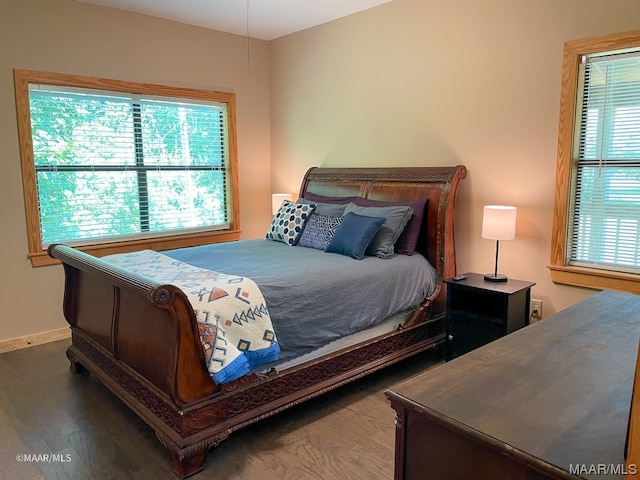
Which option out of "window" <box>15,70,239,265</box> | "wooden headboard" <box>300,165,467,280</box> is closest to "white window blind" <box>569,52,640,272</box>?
"wooden headboard" <box>300,165,467,280</box>

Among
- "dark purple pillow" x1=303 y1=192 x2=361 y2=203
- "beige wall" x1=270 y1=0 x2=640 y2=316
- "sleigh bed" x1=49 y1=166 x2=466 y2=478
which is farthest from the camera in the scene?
"dark purple pillow" x1=303 y1=192 x2=361 y2=203

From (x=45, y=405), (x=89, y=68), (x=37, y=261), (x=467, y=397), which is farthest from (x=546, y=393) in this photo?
(x=89, y=68)

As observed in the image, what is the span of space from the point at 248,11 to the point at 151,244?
2.26 m

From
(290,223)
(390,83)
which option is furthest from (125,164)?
(390,83)

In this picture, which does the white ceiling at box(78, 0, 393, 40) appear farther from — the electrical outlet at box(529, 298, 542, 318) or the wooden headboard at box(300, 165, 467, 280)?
the electrical outlet at box(529, 298, 542, 318)

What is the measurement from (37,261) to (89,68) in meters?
1.64

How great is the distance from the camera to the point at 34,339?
3762 mm

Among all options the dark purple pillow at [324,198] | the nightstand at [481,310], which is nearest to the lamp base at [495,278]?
the nightstand at [481,310]

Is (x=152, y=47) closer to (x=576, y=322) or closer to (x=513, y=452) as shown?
(x=576, y=322)

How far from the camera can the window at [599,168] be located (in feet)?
9.03

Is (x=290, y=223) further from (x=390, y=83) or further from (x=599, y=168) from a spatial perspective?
(x=599, y=168)

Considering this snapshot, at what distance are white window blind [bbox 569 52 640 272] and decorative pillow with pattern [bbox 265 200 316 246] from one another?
195 centimetres

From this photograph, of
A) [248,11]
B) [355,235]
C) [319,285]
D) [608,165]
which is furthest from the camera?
[248,11]

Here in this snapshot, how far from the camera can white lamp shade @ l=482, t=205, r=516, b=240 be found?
3033 millimetres
